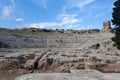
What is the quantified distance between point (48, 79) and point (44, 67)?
8.73 meters

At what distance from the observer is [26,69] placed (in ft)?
48.2

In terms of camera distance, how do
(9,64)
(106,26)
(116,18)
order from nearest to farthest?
(9,64), (116,18), (106,26)

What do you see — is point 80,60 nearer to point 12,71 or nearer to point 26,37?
point 12,71

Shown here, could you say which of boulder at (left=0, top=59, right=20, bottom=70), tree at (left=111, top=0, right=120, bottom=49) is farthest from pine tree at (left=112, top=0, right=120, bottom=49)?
boulder at (left=0, top=59, right=20, bottom=70)

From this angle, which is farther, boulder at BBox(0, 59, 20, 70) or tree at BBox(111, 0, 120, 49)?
tree at BBox(111, 0, 120, 49)

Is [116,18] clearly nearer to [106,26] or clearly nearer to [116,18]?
[116,18]

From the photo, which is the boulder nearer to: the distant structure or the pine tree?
the pine tree

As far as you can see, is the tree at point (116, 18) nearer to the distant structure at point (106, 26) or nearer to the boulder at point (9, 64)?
the boulder at point (9, 64)

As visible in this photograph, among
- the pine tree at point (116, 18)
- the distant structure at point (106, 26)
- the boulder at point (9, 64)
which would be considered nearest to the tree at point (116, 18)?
the pine tree at point (116, 18)

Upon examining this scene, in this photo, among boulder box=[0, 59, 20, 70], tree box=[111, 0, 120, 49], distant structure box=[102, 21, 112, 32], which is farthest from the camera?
distant structure box=[102, 21, 112, 32]

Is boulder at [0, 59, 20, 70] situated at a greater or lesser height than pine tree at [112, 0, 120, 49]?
lesser

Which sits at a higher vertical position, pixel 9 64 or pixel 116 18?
pixel 116 18

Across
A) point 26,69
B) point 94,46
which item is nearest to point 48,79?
point 26,69

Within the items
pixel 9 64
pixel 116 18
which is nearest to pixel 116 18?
pixel 116 18
